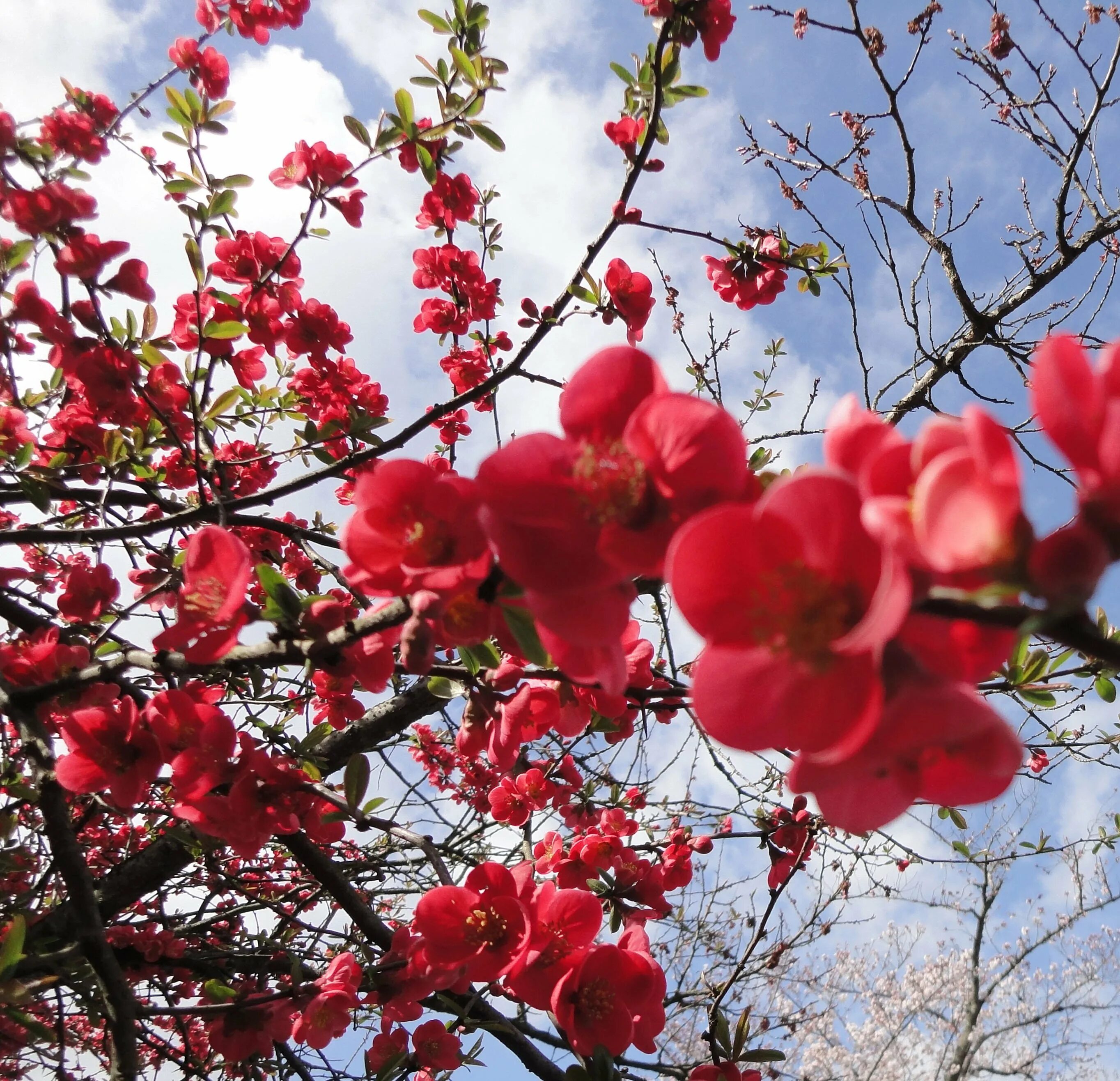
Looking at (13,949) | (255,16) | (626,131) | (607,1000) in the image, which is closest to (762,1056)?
(607,1000)

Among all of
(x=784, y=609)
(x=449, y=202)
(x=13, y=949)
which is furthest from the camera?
(x=449, y=202)

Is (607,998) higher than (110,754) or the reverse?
the reverse

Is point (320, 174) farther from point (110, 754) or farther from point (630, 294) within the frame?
point (110, 754)

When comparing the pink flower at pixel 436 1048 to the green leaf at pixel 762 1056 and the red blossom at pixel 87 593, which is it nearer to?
the green leaf at pixel 762 1056

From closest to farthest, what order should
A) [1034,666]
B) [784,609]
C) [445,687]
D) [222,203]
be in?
1. [784,609]
2. [445,687]
3. [1034,666]
4. [222,203]

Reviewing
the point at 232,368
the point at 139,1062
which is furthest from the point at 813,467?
the point at 232,368

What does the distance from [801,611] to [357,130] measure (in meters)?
2.18

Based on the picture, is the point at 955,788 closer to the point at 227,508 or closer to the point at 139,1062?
the point at 139,1062

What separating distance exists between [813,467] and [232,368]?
2370mm

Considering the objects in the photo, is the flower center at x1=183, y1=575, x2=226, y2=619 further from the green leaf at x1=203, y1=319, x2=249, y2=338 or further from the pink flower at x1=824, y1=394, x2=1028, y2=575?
the green leaf at x1=203, y1=319, x2=249, y2=338

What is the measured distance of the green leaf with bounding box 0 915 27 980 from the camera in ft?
3.78

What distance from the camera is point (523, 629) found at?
2.64 ft

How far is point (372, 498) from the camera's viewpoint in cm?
76

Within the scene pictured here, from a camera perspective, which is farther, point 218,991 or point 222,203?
point 222,203
